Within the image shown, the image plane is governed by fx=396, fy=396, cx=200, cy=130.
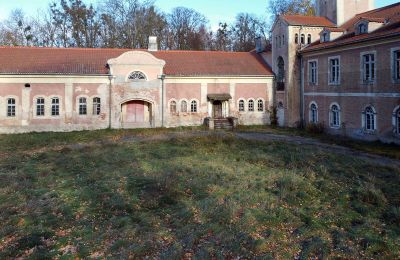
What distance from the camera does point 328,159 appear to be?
17047 mm

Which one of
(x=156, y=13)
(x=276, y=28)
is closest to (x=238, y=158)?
(x=276, y=28)

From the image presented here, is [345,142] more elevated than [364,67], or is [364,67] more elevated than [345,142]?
[364,67]

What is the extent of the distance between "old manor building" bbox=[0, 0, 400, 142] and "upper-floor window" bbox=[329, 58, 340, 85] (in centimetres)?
9

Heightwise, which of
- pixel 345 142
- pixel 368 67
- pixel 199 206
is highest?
pixel 368 67

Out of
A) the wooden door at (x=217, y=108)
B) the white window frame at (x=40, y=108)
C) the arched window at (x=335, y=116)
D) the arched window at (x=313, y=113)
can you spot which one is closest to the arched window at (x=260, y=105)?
the wooden door at (x=217, y=108)

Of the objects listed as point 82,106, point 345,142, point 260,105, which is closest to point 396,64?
point 345,142

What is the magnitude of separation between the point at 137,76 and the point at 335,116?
14.7m

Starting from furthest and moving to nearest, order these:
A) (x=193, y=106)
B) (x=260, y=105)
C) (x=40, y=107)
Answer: (x=260, y=105) → (x=193, y=106) → (x=40, y=107)

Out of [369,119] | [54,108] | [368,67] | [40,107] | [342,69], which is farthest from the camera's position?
[54,108]

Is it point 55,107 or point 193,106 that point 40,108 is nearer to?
point 55,107

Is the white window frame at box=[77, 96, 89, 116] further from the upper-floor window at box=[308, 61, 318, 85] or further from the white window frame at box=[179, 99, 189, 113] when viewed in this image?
the upper-floor window at box=[308, 61, 318, 85]

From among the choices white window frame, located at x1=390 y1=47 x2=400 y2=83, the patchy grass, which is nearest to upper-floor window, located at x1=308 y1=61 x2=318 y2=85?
the patchy grass

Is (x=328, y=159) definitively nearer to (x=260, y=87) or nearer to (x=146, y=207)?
(x=146, y=207)

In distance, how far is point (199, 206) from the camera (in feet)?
35.0
